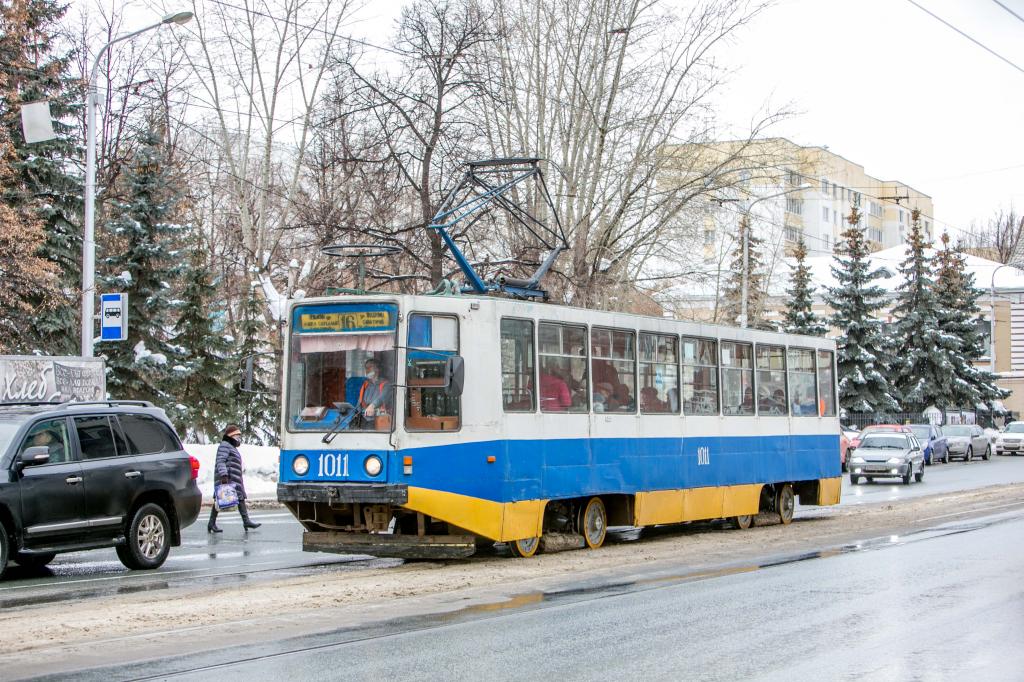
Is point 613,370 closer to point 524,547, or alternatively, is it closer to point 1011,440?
point 524,547

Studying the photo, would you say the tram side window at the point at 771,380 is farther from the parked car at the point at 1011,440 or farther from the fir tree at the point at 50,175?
the parked car at the point at 1011,440

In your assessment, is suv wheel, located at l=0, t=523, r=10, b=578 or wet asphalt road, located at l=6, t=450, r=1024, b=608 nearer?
wet asphalt road, located at l=6, t=450, r=1024, b=608

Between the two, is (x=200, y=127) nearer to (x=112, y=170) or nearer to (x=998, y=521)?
(x=112, y=170)

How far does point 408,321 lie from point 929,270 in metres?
57.1

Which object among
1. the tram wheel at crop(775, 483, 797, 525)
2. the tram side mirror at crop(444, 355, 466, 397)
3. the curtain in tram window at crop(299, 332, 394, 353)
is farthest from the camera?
the tram wheel at crop(775, 483, 797, 525)

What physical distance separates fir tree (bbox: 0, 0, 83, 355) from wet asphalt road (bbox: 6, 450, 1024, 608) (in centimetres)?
1111

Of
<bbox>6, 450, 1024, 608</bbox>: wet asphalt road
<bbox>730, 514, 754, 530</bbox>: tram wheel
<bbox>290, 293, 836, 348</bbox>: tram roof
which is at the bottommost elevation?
<bbox>6, 450, 1024, 608</bbox>: wet asphalt road

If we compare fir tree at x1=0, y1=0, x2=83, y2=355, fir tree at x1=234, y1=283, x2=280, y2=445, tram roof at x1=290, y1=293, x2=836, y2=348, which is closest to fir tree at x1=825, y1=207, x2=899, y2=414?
fir tree at x1=234, y1=283, x2=280, y2=445

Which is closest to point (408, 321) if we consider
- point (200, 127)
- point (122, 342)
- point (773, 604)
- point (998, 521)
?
point (773, 604)

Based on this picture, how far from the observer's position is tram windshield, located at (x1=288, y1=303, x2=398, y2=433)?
14.4 meters

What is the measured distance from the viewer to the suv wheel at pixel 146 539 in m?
14.8

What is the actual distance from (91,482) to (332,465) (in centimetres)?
262

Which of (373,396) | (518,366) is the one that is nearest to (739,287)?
(518,366)

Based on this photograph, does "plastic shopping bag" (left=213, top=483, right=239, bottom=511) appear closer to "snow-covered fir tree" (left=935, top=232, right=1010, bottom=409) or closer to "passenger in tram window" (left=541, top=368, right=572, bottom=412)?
"passenger in tram window" (left=541, top=368, right=572, bottom=412)
